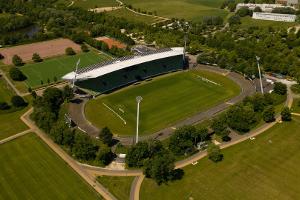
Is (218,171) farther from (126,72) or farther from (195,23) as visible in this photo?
(195,23)

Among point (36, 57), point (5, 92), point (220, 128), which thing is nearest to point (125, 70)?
point (5, 92)

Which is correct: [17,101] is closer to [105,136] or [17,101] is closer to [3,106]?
[3,106]

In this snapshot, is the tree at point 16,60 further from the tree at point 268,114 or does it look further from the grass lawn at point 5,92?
the tree at point 268,114

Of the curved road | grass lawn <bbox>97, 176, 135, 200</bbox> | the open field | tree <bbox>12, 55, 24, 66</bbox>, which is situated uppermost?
tree <bbox>12, 55, 24, 66</bbox>

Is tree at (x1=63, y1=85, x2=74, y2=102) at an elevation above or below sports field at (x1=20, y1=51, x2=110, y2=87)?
above

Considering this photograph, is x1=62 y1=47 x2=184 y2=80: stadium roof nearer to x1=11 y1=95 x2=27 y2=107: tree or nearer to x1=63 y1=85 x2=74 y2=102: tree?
x1=63 y1=85 x2=74 y2=102: tree

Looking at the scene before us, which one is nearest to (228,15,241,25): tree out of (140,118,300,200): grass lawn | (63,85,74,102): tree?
(140,118,300,200): grass lawn

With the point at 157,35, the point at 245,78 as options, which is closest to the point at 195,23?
the point at 157,35
